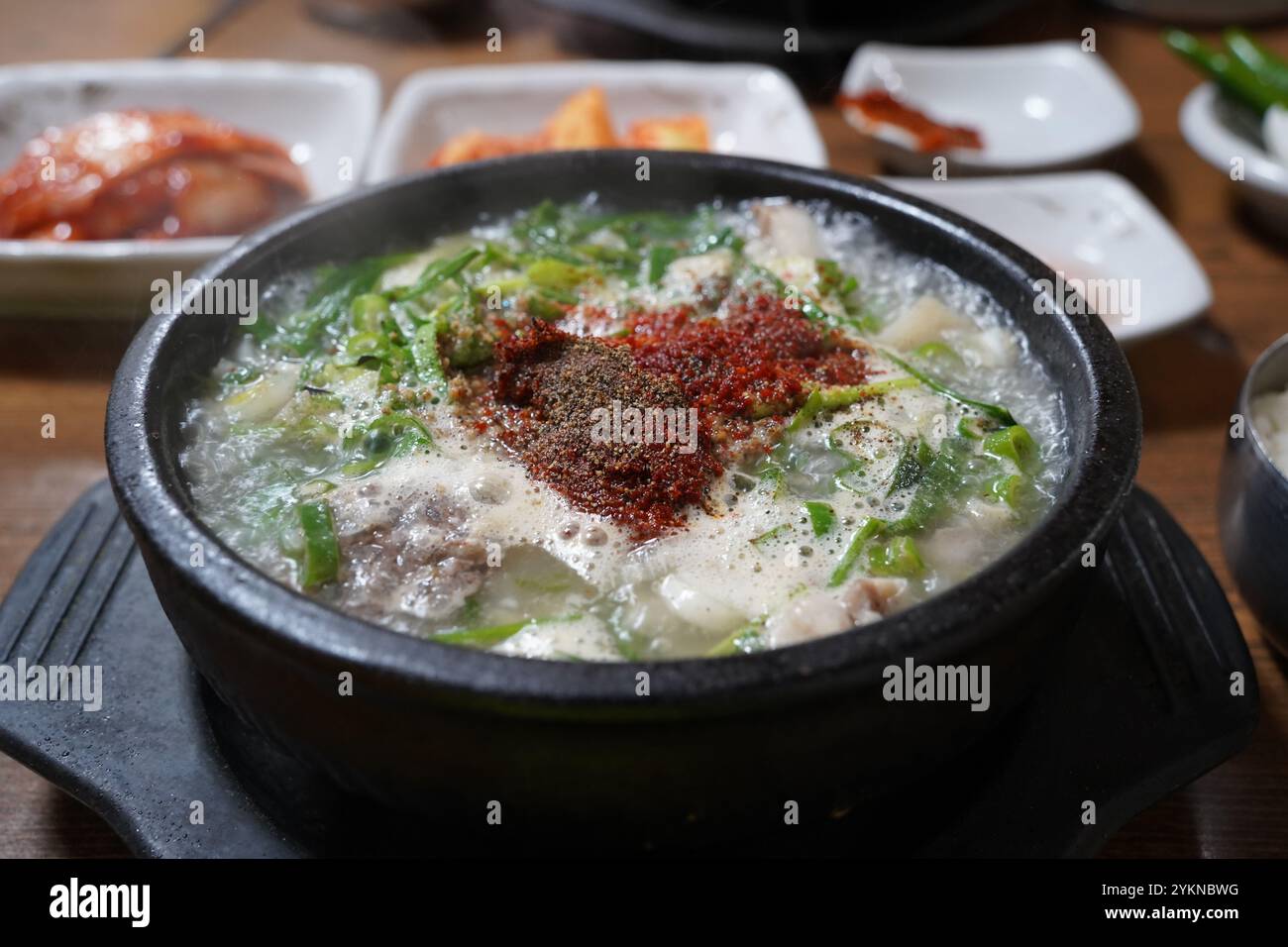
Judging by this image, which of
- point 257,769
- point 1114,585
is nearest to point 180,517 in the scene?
point 257,769

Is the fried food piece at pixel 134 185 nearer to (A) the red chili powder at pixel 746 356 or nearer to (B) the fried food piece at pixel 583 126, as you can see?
(B) the fried food piece at pixel 583 126

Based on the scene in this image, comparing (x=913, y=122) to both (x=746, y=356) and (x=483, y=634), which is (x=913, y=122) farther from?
(x=483, y=634)

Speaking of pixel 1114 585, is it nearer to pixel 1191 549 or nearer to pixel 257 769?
pixel 1191 549

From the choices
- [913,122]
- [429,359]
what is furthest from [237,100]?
[429,359]

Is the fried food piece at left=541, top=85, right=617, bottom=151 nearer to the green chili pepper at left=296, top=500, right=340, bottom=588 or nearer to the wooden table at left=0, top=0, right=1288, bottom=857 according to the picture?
the wooden table at left=0, top=0, right=1288, bottom=857

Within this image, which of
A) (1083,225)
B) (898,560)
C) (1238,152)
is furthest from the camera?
(1238,152)

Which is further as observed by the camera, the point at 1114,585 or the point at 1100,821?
the point at 1114,585

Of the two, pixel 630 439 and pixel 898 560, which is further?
pixel 630 439
